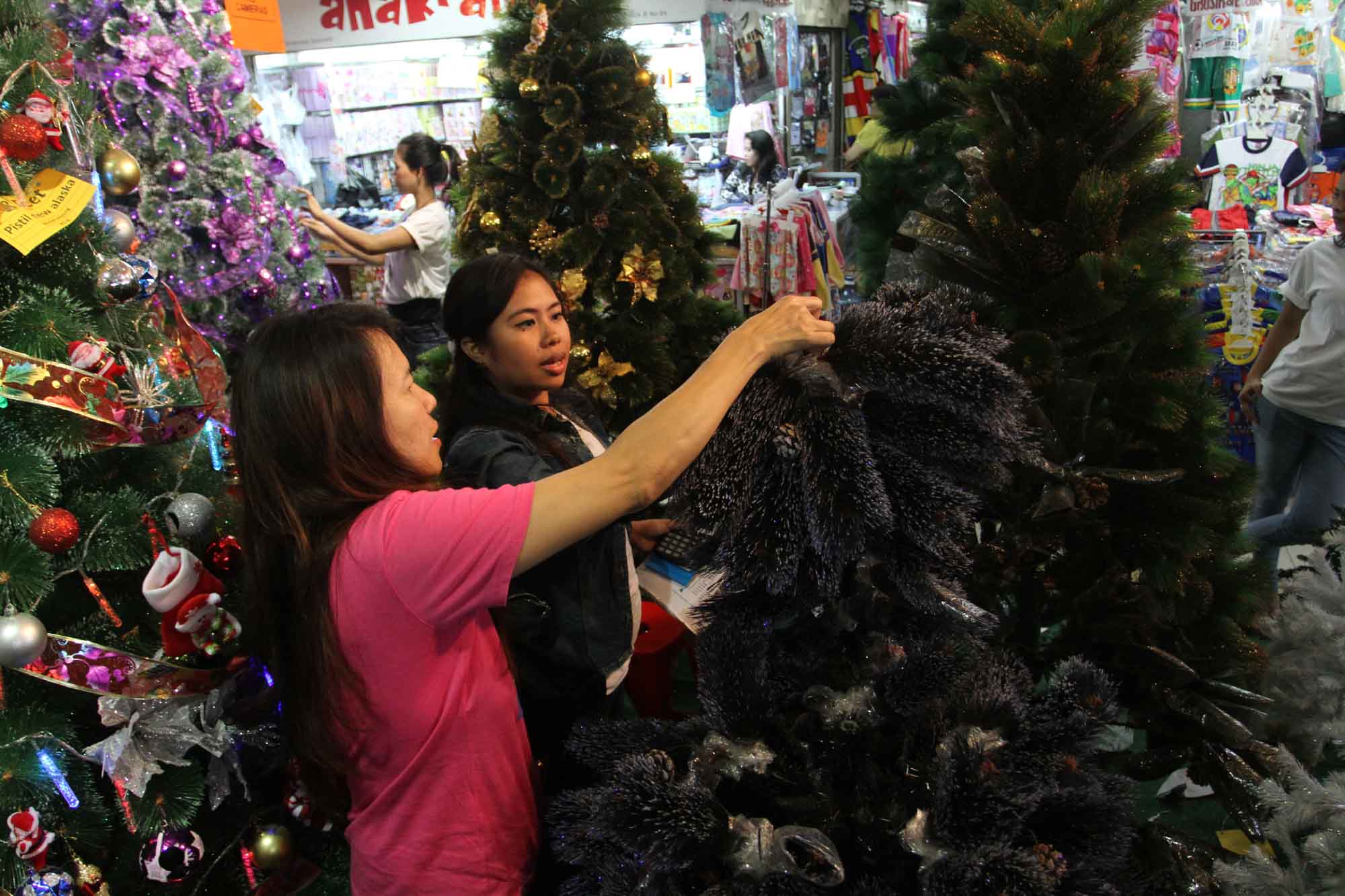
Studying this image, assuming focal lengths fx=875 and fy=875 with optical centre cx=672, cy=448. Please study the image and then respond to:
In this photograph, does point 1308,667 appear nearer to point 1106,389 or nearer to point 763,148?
point 1106,389

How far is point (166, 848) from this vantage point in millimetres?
1544

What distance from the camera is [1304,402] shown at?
2.66 metres

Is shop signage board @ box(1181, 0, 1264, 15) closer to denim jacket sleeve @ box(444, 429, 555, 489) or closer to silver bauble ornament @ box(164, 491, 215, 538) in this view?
denim jacket sleeve @ box(444, 429, 555, 489)

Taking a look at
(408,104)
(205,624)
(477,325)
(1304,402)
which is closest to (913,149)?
(1304,402)

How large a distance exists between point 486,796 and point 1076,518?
925 millimetres

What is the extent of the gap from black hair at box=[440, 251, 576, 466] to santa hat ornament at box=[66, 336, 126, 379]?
1.84 feet

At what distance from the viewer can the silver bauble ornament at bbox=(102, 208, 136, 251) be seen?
5.22 feet

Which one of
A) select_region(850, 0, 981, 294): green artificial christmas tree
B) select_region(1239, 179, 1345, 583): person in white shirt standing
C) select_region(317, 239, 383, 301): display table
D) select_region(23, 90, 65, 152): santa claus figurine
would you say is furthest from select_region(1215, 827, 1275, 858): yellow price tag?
select_region(317, 239, 383, 301): display table

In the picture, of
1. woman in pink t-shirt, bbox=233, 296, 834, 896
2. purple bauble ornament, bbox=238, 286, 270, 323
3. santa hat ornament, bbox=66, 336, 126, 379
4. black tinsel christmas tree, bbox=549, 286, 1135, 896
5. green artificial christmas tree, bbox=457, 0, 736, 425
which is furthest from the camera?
purple bauble ornament, bbox=238, 286, 270, 323

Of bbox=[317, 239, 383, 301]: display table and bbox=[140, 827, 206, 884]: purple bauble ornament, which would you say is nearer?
bbox=[140, 827, 206, 884]: purple bauble ornament

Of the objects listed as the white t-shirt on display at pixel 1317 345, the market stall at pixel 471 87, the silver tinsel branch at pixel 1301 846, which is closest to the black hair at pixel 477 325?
the silver tinsel branch at pixel 1301 846

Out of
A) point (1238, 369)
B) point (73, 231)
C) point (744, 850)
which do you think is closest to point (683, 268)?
point (73, 231)

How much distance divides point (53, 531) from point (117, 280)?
47 cm

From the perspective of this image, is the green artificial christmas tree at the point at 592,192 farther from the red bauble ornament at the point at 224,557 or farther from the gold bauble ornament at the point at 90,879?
the gold bauble ornament at the point at 90,879
